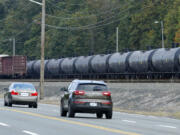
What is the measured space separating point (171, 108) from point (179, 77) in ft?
40.9

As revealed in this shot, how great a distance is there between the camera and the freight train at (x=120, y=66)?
2056 inches

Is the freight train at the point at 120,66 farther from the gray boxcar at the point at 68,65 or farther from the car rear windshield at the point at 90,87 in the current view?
the car rear windshield at the point at 90,87

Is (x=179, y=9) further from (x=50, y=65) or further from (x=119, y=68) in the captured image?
(x=119, y=68)

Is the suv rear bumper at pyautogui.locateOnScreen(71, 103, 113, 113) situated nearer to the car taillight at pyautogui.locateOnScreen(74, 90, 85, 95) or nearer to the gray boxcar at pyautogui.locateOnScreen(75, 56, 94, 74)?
the car taillight at pyautogui.locateOnScreen(74, 90, 85, 95)

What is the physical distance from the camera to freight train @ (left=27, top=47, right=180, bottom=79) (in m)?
52.2

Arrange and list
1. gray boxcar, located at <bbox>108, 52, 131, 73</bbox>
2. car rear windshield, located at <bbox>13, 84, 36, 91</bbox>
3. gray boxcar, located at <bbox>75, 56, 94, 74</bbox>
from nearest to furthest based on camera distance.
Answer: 1. car rear windshield, located at <bbox>13, 84, 36, 91</bbox>
2. gray boxcar, located at <bbox>108, 52, 131, 73</bbox>
3. gray boxcar, located at <bbox>75, 56, 94, 74</bbox>

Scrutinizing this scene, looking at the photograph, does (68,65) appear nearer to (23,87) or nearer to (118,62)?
(118,62)

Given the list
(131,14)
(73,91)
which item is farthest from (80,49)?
(73,91)

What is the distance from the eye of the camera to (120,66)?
6172 centimetres

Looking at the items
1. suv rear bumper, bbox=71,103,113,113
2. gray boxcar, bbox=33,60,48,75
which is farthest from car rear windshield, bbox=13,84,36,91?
gray boxcar, bbox=33,60,48,75

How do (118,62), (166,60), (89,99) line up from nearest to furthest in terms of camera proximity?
(89,99) < (166,60) < (118,62)

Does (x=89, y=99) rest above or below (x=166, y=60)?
below

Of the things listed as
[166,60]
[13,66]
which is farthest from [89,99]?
[13,66]

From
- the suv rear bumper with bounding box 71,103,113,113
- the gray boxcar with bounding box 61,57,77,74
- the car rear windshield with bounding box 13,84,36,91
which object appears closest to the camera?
the suv rear bumper with bounding box 71,103,113,113
